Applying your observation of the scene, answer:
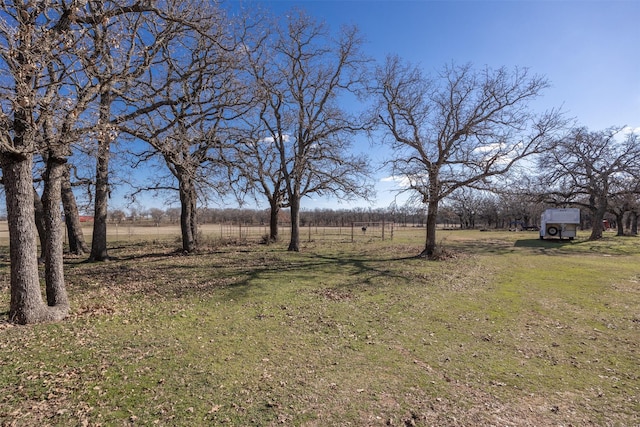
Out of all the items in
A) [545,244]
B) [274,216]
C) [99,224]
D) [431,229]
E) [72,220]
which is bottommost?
[545,244]

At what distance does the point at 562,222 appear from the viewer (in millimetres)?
27391

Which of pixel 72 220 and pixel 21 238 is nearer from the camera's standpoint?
pixel 21 238

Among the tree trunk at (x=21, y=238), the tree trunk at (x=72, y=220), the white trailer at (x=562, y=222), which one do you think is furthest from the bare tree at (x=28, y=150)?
the white trailer at (x=562, y=222)

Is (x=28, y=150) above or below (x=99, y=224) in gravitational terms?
above

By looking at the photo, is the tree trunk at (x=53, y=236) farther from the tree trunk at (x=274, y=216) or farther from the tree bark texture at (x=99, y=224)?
the tree trunk at (x=274, y=216)

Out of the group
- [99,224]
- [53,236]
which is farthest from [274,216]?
[53,236]

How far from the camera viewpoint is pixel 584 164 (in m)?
26.3

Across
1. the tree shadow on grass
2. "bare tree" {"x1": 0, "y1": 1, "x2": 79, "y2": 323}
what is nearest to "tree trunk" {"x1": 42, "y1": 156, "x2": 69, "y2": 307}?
"bare tree" {"x1": 0, "y1": 1, "x2": 79, "y2": 323}

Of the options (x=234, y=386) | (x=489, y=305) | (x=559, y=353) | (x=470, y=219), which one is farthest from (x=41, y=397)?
(x=470, y=219)

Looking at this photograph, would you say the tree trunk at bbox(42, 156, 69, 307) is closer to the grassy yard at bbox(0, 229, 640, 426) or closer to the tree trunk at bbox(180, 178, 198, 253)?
the grassy yard at bbox(0, 229, 640, 426)

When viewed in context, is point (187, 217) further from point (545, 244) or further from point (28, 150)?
point (545, 244)

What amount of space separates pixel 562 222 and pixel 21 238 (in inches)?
1339

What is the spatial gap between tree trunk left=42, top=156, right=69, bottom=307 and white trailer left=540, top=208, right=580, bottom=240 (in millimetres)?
33063

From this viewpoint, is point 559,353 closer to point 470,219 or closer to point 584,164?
point 584,164
